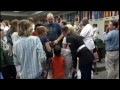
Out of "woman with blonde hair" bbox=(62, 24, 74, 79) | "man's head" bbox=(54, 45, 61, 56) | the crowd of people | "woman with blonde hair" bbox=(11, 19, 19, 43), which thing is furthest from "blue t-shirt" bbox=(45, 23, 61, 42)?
"woman with blonde hair" bbox=(11, 19, 19, 43)

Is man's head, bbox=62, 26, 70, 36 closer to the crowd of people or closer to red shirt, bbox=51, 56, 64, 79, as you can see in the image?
the crowd of people

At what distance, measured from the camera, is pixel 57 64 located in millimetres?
3498

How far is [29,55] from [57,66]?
71 cm

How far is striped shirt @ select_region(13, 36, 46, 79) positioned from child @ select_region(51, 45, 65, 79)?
1.99 ft

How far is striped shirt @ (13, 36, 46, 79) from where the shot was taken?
2.87m

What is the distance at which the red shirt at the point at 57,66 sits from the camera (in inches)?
138

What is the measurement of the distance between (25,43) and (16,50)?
126mm

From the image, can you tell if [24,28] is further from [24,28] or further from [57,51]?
[57,51]

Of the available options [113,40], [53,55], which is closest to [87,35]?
[113,40]
